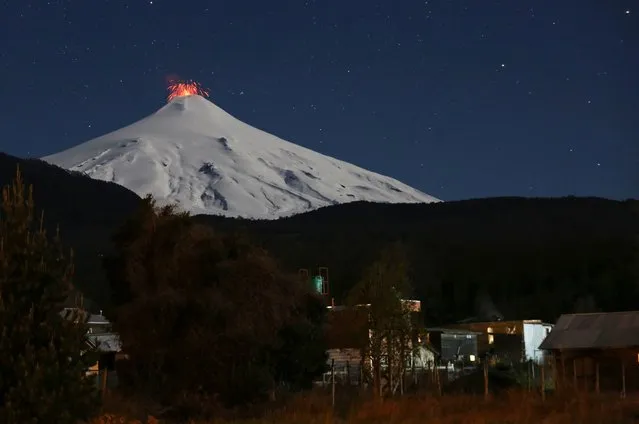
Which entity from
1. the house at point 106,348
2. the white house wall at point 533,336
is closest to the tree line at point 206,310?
the house at point 106,348

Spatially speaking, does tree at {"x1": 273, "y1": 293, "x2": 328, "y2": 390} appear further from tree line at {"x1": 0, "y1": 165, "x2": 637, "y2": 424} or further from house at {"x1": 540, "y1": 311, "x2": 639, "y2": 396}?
house at {"x1": 540, "y1": 311, "x2": 639, "y2": 396}

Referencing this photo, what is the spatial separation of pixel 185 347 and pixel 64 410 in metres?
12.6

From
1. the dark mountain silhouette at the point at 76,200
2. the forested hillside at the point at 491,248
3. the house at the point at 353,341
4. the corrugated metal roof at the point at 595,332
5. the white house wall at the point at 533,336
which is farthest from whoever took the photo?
the dark mountain silhouette at the point at 76,200

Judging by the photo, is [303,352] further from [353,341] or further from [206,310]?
[206,310]

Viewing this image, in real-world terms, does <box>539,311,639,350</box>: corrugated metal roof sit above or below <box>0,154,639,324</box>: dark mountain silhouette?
below

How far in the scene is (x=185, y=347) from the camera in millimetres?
22453

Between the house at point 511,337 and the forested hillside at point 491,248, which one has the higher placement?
the forested hillside at point 491,248

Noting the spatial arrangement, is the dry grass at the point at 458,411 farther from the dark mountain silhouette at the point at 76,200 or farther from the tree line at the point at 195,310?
the dark mountain silhouette at the point at 76,200

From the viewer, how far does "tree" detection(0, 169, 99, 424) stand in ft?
32.1

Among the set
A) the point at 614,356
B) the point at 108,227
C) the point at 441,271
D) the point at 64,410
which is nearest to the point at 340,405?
the point at 64,410

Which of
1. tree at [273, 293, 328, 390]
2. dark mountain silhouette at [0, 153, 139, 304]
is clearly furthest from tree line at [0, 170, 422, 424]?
dark mountain silhouette at [0, 153, 139, 304]

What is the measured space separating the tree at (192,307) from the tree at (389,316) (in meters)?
3.74

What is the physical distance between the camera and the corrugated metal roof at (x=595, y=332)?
33625mm

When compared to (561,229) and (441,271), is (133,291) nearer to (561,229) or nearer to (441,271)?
(441,271)
